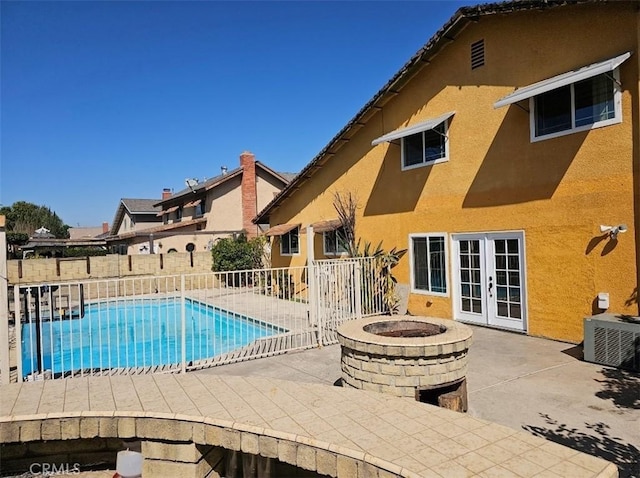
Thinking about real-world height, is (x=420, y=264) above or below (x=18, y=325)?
above

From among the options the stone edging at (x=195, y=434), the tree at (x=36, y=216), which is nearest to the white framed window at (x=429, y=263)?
the stone edging at (x=195, y=434)

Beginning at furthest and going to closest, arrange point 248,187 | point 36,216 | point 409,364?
point 36,216 → point 248,187 → point 409,364

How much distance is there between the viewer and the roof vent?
39.5 ft

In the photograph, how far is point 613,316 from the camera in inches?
339

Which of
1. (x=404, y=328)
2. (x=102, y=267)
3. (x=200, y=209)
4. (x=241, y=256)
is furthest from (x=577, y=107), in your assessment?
(x=200, y=209)

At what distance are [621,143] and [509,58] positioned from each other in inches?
158

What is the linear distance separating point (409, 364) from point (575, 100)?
8.26 meters

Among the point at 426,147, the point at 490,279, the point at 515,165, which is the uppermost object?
the point at 426,147

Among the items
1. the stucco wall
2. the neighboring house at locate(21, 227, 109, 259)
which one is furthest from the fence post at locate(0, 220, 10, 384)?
the neighboring house at locate(21, 227, 109, 259)

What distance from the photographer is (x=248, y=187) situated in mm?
32594

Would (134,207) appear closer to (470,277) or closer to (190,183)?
(190,183)

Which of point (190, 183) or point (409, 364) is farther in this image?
point (190, 183)

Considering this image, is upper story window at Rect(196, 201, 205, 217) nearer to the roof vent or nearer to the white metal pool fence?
the white metal pool fence

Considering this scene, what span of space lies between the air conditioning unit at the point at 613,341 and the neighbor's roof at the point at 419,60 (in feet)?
22.8
